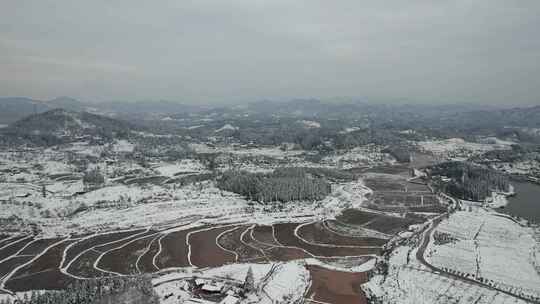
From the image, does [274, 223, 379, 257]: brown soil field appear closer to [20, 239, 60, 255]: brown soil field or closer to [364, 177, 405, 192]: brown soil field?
[20, 239, 60, 255]: brown soil field

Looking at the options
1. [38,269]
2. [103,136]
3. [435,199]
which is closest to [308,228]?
[435,199]

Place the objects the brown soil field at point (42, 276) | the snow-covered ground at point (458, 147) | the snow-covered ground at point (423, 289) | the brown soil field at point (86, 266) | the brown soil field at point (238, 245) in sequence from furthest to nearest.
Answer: the snow-covered ground at point (458, 147), the brown soil field at point (238, 245), the brown soil field at point (86, 266), the brown soil field at point (42, 276), the snow-covered ground at point (423, 289)

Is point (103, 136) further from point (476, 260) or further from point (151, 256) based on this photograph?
point (476, 260)

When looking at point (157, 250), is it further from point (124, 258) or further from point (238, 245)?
point (238, 245)

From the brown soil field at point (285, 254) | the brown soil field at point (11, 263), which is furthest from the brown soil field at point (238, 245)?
the brown soil field at point (11, 263)

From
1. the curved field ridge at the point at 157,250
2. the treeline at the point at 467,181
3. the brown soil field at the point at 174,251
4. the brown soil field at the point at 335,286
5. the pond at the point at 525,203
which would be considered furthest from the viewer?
the treeline at the point at 467,181

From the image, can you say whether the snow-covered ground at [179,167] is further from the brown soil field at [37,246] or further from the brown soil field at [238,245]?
the brown soil field at [238,245]

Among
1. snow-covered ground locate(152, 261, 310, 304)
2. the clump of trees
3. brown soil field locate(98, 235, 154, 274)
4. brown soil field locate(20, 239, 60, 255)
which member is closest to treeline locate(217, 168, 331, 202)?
brown soil field locate(98, 235, 154, 274)
